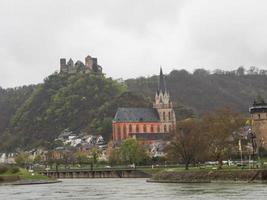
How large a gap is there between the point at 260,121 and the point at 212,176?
56.2 m

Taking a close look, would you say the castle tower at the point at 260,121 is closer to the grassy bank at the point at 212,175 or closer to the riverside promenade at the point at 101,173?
the riverside promenade at the point at 101,173

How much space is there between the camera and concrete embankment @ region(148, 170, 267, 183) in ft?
294

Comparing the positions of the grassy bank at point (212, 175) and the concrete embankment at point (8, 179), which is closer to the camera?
the grassy bank at point (212, 175)

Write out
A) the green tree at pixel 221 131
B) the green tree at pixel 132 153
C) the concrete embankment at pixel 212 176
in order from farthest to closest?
the green tree at pixel 132 153 < the green tree at pixel 221 131 < the concrete embankment at pixel 212 176

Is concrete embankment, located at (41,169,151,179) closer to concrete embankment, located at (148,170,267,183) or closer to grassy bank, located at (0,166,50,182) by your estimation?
grassy bank, located at (0,166,50,182)

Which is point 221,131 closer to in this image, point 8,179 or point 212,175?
point 212,175

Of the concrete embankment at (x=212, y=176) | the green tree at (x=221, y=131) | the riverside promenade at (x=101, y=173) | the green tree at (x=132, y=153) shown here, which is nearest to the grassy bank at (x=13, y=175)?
the concrete embankment at (x=212, y=176)

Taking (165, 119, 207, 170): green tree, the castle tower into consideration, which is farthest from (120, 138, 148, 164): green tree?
(165, 119, 207, 170): green tree

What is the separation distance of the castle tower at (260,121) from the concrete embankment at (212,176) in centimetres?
4460

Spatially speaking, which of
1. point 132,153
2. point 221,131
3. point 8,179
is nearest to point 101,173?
point 132,153

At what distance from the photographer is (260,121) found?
153 meters

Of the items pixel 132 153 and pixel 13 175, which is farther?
pixel 132 153

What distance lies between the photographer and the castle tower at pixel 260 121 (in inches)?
5989

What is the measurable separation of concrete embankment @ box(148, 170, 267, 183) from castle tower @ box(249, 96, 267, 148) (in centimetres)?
4460
